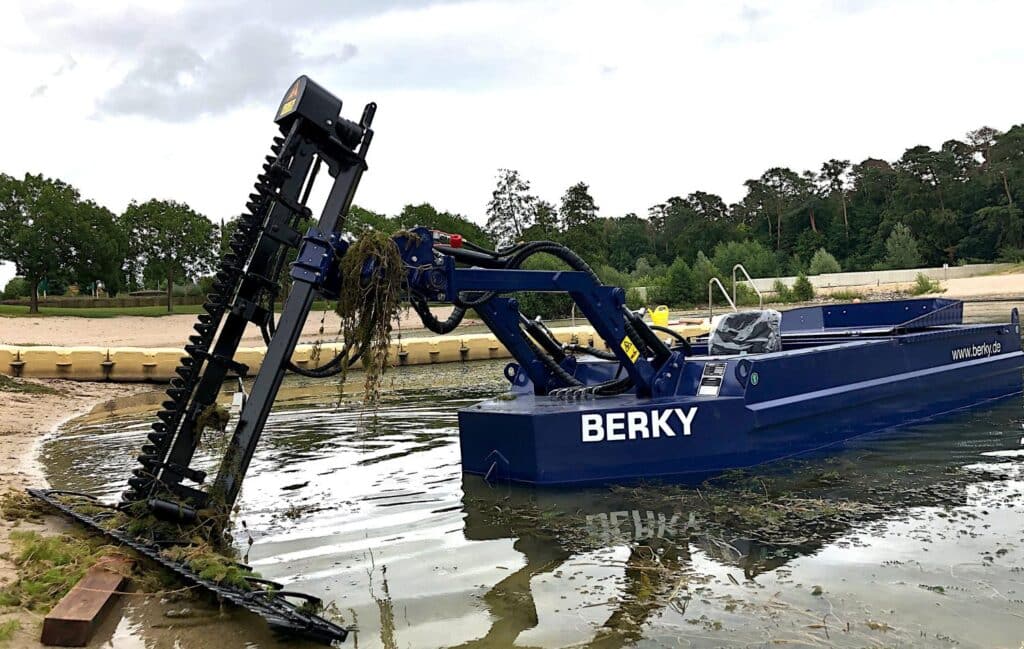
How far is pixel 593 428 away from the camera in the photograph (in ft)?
20.6

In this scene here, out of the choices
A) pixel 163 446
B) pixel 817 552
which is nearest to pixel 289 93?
pixel 163 446

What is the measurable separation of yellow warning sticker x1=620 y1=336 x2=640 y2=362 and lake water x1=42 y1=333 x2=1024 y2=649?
1.22 meters

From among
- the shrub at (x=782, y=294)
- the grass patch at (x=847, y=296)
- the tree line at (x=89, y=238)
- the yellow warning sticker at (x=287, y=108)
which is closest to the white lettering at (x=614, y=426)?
the yellow warning sticker at (x=287, y=108)

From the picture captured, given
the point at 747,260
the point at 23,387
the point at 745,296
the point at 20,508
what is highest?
the point at 747,260

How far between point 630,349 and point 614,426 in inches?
34.0

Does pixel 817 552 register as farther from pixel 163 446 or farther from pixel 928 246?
pixel 928 246

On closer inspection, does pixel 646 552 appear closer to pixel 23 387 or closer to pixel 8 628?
pixel 8 628

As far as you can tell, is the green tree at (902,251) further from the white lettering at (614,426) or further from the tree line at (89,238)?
the white lettering at (614,426)

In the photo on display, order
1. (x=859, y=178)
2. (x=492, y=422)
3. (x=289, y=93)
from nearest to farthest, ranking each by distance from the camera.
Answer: (x=289, y=93)
(x=492, y=422)
(x=859, y=178)

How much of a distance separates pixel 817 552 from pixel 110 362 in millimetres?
16425

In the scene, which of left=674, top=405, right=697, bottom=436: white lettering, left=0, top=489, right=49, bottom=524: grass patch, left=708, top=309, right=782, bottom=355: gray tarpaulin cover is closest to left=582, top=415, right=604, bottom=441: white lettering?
left=674, top=405, right=697, bottom=436: white lettering

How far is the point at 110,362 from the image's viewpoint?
17.7m

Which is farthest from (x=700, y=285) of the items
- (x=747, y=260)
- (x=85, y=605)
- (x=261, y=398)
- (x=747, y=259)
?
(x=85, y=605)

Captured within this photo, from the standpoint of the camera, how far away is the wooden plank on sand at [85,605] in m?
3.52
